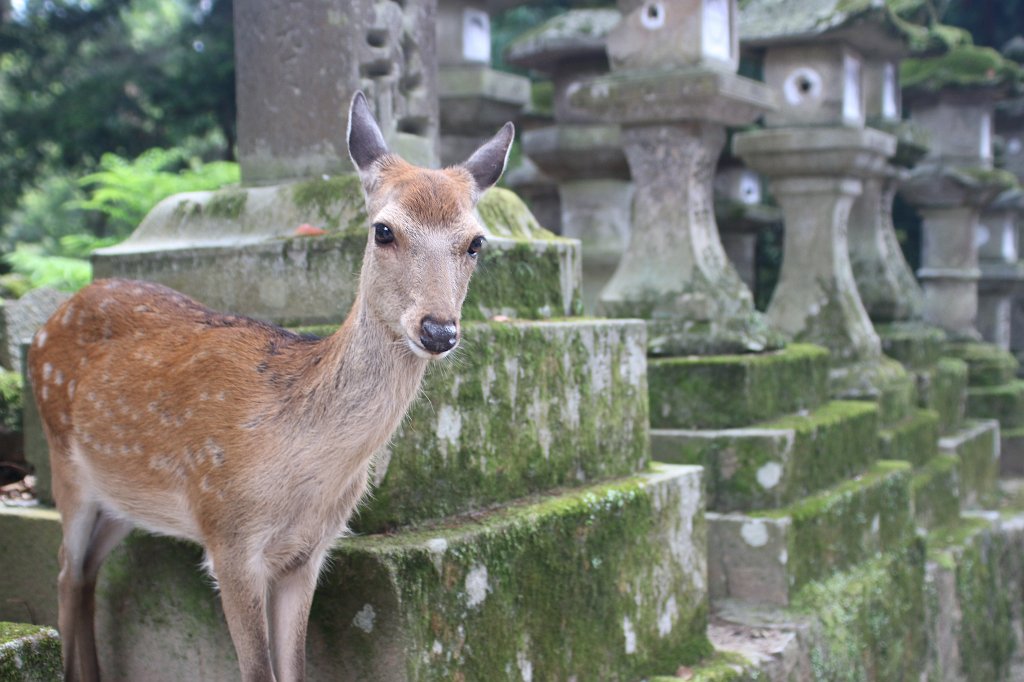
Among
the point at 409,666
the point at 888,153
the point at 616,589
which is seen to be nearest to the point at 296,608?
the point at 409,666

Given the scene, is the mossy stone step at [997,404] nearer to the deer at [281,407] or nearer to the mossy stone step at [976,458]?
the mossy stone step at [976,458]

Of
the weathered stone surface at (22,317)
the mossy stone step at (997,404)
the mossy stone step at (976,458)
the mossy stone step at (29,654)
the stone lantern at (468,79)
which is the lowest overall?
the mossy stone step at (976,458)

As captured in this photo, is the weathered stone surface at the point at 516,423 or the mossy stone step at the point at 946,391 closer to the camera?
the weathered stone surface at the point at 516,423

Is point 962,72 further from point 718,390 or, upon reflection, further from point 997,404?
point 718,390

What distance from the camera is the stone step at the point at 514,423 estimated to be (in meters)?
3.59

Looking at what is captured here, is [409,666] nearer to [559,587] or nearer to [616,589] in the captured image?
[559,587]

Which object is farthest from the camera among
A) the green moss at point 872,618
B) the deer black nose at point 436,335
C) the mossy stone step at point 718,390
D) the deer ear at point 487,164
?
the mossy stone step at point 718,390

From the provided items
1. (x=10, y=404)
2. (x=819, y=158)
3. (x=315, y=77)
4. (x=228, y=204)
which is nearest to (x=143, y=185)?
(x=10, y=404)

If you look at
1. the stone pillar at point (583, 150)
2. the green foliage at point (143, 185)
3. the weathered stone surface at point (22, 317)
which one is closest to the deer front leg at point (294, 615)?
the weathered stone surface at point (22, 317)

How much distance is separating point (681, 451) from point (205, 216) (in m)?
2.41

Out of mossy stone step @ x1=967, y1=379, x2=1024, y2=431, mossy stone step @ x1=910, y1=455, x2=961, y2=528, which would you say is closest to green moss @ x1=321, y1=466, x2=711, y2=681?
mossy stone step @ x1=910, y1=455, x2=961, y2=528

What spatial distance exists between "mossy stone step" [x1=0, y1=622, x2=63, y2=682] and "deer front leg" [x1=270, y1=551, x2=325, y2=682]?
24.4 inches

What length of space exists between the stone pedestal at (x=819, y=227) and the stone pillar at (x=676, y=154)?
125cm

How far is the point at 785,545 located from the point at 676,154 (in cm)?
212
